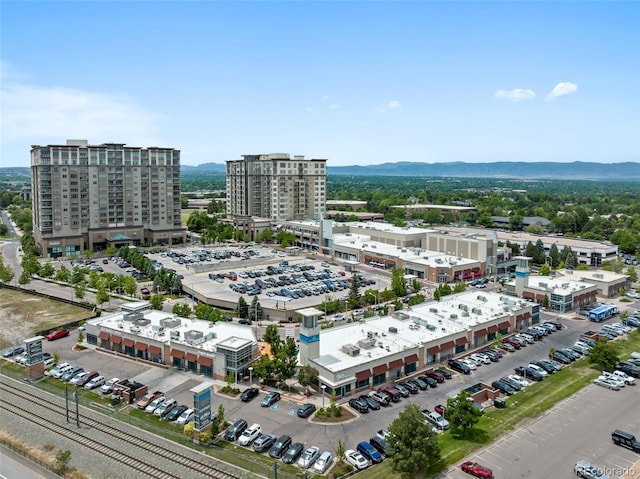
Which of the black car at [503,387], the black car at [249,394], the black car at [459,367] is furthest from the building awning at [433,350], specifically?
the black car at [249,394]

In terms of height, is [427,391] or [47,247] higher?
[47,247]

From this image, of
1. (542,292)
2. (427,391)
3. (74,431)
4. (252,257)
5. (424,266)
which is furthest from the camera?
(252,257)

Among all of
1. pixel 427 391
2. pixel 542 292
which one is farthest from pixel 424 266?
pixel 427 391

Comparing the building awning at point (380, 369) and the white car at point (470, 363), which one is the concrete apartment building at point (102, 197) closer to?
the building awning at point (380, 369)

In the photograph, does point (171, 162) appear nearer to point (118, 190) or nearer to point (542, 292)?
point (118, 190)

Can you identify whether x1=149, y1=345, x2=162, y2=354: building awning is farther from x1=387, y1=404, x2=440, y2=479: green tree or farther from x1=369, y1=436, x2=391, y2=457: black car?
x1=387, y1=404, x2=440, y2=479: green tree

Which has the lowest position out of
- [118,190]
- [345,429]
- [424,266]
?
[345,429]

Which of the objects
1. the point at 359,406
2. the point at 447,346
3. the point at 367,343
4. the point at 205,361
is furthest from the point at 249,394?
the point at 447,346
